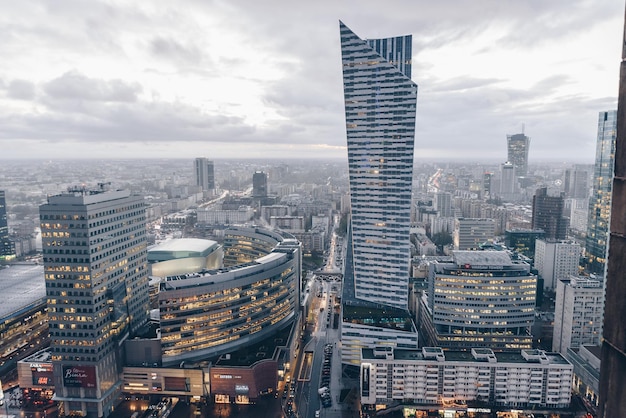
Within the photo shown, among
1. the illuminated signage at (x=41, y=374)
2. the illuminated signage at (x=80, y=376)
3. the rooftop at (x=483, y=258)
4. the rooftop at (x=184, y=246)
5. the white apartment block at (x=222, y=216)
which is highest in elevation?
the rooftop at (x=483, y=258)

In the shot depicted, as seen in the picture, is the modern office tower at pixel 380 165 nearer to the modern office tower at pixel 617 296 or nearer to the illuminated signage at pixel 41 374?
the illuminated signage at pixel 41 374

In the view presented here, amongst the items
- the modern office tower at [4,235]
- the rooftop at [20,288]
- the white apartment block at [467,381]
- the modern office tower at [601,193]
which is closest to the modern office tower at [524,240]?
the modern office tower at [601,193]

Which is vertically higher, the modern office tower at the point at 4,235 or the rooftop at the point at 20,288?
the modern office tower at the point at 4,235

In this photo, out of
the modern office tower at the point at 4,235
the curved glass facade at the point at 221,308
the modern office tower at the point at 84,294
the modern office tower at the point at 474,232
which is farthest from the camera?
the modern office tower at the point at 474,232

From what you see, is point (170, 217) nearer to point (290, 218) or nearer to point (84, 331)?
point (290, 218)

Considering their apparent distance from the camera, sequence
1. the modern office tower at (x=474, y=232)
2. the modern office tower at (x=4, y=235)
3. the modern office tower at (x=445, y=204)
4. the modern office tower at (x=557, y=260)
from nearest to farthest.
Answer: the modern office tower at (x=557, y=260), the modern office tower at (x=4, y=235), the modern office tower at (x=474, y=232), the modern office tower at (x=445, y=204)

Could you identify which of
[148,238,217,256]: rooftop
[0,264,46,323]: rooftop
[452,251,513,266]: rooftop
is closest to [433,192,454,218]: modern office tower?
[452,251,513,266]: rooftop

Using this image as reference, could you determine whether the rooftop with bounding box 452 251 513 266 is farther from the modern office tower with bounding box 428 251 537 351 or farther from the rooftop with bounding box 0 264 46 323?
the rooftop with bounding box 0 264 46 323

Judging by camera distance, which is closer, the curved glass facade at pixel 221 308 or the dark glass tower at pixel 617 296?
the dark glass tower at pixel 617 296
